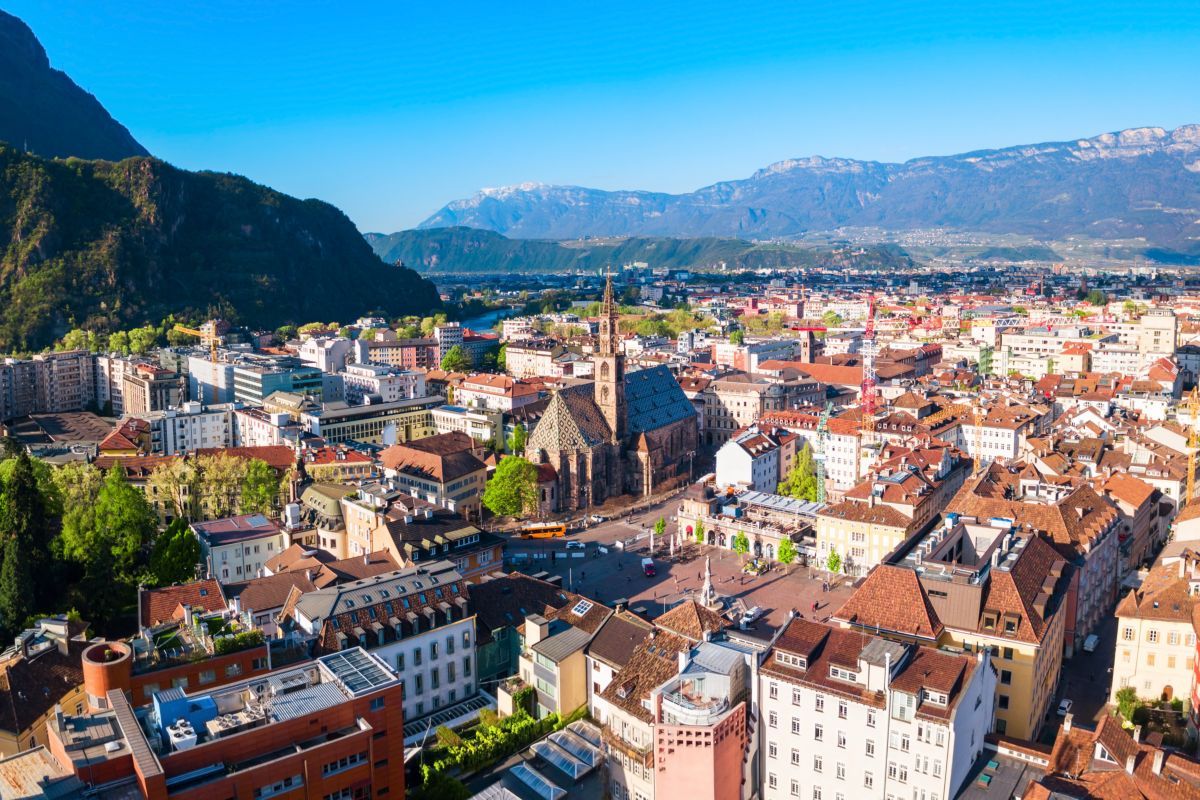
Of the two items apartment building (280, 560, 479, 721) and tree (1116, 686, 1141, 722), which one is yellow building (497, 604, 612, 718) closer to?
apartment building (280, 560, 479, 721)

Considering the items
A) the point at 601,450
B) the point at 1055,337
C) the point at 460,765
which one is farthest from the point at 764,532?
the point at 1055,337

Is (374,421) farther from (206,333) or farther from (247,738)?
(206,333)

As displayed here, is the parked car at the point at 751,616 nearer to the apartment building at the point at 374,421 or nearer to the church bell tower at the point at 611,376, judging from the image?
the church bell tower at the point at 611,376

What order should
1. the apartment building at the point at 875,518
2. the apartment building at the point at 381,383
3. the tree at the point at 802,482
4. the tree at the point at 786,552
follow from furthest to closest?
the apartment building at the point at 381,383
the tree at the point at 802,482
the tree at the point at 786,552
the apartment building at the point at 875,518

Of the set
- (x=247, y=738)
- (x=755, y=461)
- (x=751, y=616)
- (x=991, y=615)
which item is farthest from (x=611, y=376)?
(x=247, y=738)

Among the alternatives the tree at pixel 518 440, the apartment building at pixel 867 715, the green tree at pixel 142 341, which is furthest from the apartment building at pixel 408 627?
the green tree at pixel 142 341

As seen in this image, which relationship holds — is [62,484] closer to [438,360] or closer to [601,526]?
[601,526]
